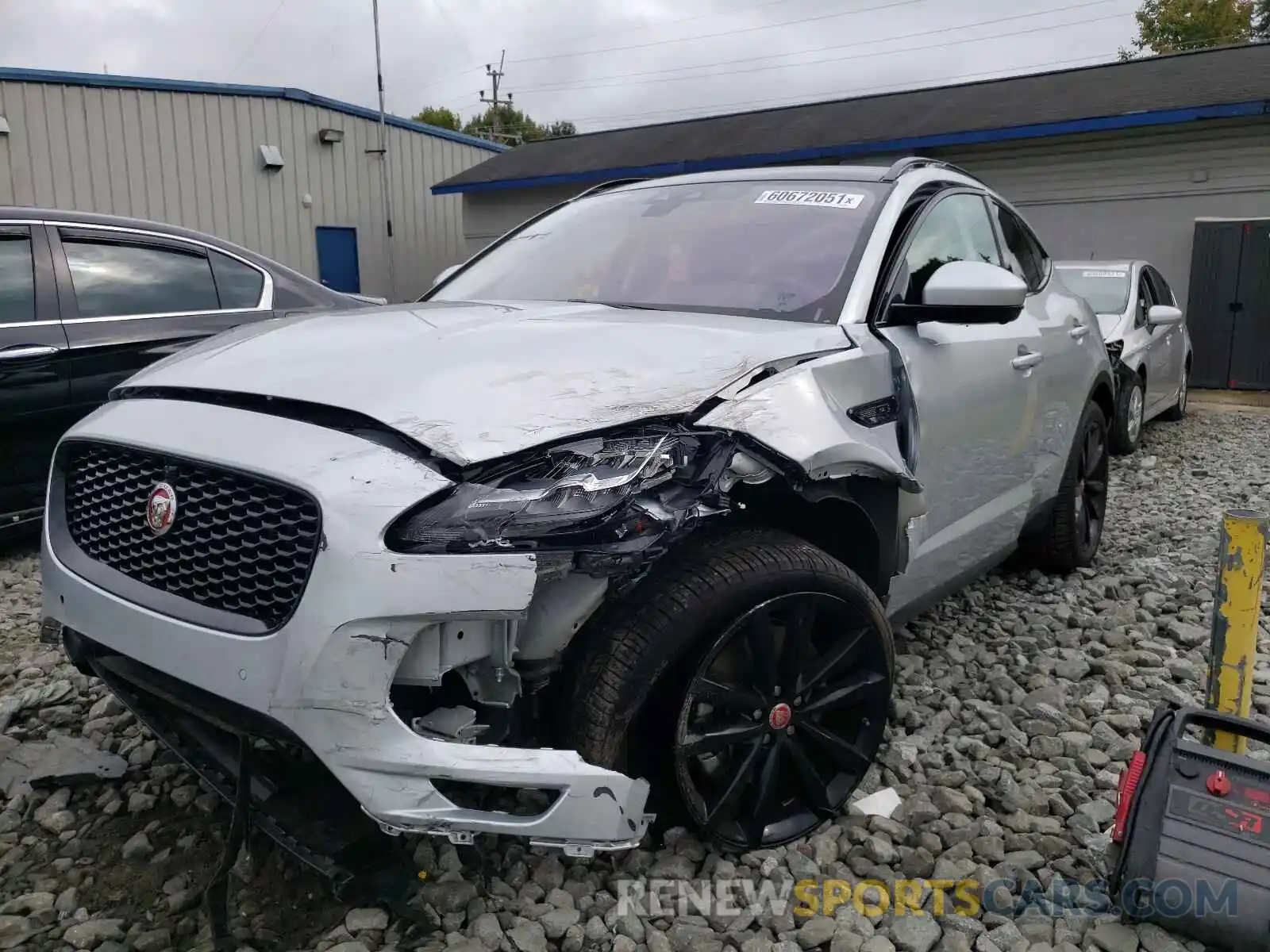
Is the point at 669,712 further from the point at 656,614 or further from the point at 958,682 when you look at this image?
the point at 958,682

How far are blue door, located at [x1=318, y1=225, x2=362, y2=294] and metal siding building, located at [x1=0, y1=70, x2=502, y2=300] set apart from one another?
5 centimetres

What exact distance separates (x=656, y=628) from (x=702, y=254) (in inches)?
57.8

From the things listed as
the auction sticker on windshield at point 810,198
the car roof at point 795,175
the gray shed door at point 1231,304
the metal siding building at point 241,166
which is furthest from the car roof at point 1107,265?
the metal siding building at point 241,166

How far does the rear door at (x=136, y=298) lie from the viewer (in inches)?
186

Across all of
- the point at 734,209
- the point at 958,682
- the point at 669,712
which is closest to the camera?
the point at 669,712

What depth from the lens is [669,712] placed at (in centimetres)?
207

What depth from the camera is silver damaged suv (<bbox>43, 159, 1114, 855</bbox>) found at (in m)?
1.78

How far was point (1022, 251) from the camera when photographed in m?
4.17

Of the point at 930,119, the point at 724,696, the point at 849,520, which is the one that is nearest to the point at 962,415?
the point at 849,520

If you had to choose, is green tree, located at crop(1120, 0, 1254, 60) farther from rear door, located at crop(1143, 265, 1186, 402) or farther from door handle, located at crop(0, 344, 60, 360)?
door handle, located at crop(0, 344, 60, 360)

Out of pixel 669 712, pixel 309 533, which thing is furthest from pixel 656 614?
pixel 309 533

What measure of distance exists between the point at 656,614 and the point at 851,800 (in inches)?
40.8

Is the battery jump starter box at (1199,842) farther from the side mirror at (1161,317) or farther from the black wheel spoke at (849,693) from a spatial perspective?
the side mirror at (1161,317)

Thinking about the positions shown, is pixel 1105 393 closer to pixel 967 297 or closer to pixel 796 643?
pixel 967 297
